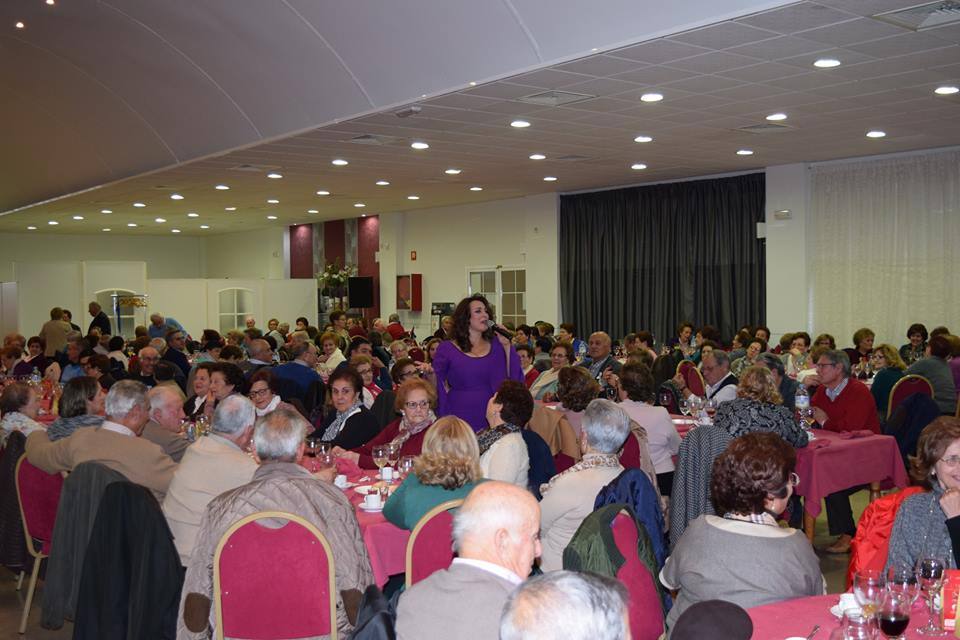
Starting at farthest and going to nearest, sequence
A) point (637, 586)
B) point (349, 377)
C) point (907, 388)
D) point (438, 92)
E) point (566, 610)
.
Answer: point (438, 92)
point (907, 388)
point (349, 377)
point (637, 586)
point (566, 610)

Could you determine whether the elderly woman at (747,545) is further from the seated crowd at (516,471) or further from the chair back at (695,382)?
the chair back at (695,382)

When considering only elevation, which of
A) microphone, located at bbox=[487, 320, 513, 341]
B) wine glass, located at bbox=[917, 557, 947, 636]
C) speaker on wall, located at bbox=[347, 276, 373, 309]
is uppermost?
speaker on wall, located at bbox=[347, 276, 373, 309]

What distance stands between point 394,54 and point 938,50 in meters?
4.17

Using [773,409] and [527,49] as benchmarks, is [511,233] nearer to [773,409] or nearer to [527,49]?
[527,49]

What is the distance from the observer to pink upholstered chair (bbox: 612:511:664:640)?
3.05m

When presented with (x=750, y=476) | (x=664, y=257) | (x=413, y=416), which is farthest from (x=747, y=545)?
(x=664, y=257)

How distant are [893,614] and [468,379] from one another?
4.41m

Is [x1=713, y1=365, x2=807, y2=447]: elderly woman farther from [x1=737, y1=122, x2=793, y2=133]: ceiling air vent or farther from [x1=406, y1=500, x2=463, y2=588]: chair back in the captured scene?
[x1=737, y1=122, x2=793, y2=133]: ceiling air vent

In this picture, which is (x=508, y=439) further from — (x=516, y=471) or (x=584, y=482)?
(x=584, y=482)

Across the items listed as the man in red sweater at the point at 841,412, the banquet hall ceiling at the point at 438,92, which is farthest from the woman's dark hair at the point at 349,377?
the man in red sweater at the point at 841,412

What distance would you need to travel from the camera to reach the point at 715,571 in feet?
9.27

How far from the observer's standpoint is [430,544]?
11.4 ft

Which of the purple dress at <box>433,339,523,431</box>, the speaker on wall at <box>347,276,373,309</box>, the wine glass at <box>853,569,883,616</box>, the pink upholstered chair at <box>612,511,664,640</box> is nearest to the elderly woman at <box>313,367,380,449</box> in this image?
the purple dress at <box>433,339,523,431</box>

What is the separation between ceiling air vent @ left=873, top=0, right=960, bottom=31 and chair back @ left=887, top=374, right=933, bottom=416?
8.78 ft
